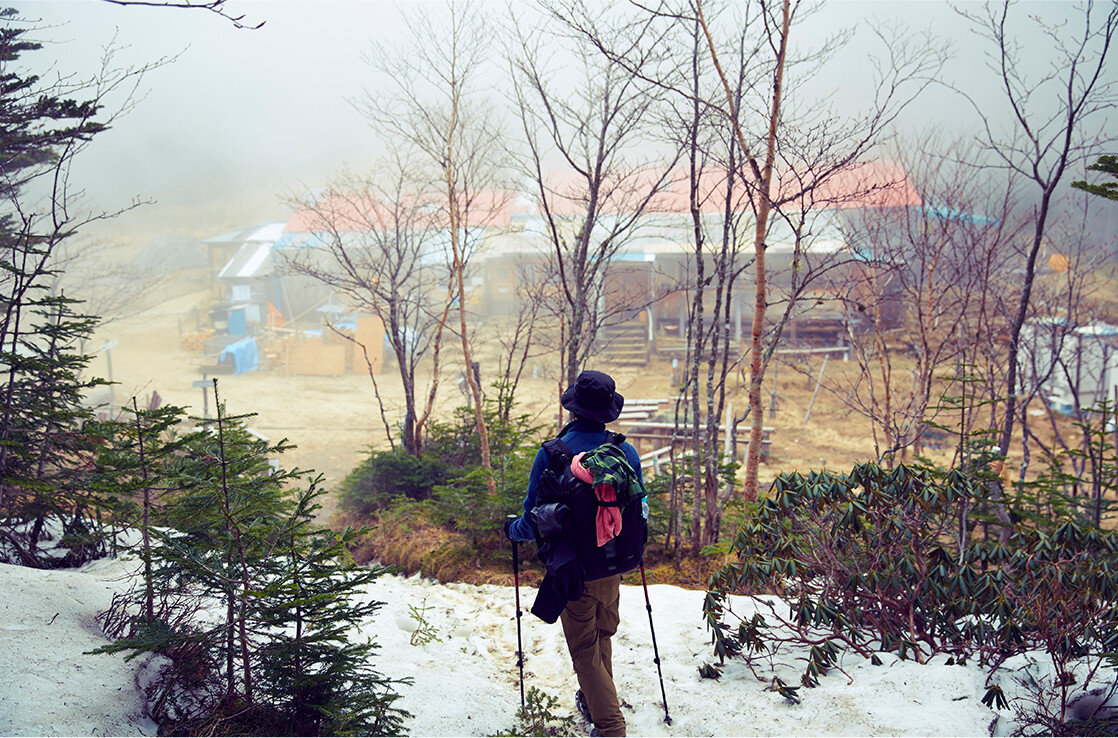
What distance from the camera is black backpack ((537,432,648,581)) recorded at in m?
3.01

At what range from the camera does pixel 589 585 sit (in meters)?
3.16

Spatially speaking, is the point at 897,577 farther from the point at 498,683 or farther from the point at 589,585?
the point at 498,683

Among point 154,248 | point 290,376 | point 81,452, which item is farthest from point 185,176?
point 81,452

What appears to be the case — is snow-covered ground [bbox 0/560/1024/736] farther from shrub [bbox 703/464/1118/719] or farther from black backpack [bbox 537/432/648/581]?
black backpack [bbox 537/432/648/581]

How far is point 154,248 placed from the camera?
3497 centimetres

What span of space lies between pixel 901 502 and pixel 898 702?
119cm

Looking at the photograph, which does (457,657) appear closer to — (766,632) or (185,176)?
(766,632)

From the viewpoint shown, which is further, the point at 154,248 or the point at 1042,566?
the point at 154,248

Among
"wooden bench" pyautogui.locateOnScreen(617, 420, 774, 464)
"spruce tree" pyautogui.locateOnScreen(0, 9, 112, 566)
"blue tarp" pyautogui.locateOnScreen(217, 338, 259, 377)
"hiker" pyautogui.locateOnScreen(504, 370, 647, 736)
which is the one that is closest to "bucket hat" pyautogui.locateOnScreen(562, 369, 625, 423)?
"hiker" pyautogui.locateOnScreen(504, 370, 647, 736)

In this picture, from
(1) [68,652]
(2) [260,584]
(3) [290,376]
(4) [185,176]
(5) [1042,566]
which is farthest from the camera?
(4) [185,176]

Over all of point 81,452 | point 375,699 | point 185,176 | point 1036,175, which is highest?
point 185,176

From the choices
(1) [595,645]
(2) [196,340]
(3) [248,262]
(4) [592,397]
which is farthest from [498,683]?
(3) [248,262]

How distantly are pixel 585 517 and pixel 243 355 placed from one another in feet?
72.0

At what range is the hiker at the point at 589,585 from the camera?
3.10 meters
